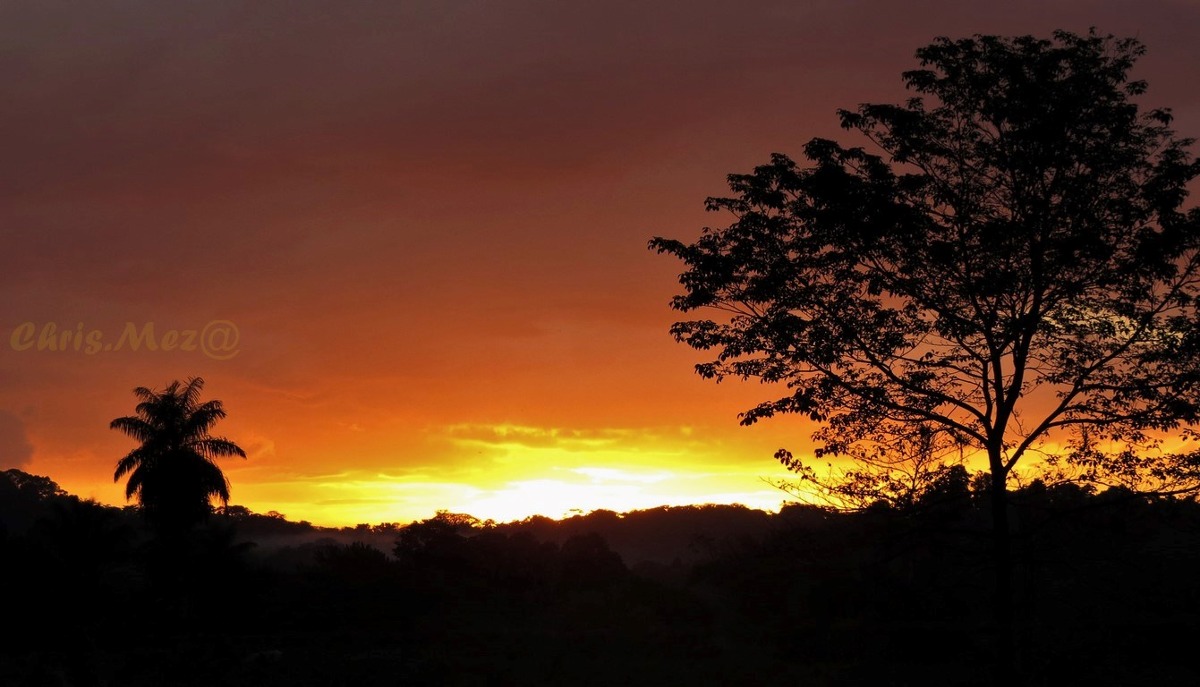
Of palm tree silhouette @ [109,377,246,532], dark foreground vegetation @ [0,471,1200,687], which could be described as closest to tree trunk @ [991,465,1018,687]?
dark foreground vegetation @ [0,471,1200,687]

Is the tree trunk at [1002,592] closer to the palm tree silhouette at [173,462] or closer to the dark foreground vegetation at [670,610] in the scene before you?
the dark foreground vegetation at [670,610]

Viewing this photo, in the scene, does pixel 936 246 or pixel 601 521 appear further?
pixel 601 521

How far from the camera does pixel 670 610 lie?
211 ft

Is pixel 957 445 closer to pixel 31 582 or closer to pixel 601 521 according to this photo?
pixel 31 582

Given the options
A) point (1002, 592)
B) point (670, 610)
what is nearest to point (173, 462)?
point (670, 610)

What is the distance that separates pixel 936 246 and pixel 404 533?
268ft

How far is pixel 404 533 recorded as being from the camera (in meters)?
93.6

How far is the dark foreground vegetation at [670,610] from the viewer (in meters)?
20.6

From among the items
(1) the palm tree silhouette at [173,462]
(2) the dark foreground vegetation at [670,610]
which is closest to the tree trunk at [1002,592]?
(2) the dark foreground vegetation at [670,610]

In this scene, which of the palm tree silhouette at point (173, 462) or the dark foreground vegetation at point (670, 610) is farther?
the palm tree silhouette at point (173, 462)

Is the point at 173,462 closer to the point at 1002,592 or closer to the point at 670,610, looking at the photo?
the point at 670,610

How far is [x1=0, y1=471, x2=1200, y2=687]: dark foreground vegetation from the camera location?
20578mm

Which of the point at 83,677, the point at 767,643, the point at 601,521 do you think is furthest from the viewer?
the point at 601,521

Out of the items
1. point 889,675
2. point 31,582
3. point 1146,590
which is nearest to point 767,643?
point 889,675
